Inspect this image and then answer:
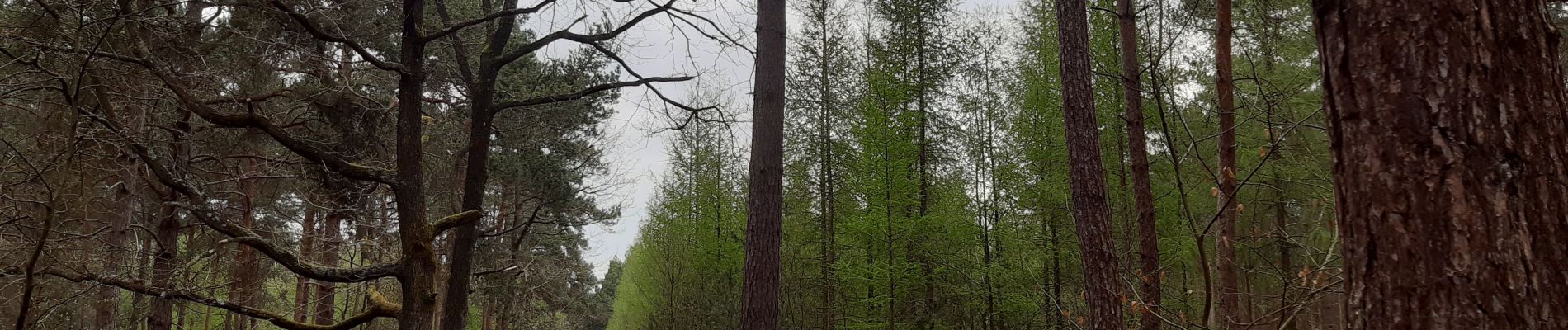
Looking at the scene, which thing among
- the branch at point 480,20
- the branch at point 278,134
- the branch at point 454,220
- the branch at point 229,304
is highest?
the branch at point 480,20

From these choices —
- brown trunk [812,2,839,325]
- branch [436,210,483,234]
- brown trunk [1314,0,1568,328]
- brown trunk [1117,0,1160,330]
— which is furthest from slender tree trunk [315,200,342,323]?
brown trunk [1314,0,1568,328]

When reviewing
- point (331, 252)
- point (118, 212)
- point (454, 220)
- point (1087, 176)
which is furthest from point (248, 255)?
point (1087, 176)

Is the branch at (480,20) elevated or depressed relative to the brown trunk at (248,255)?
elevated

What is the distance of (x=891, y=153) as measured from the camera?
1296cm

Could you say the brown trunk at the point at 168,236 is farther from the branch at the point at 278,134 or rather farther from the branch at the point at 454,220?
the branch at the point at 454,220

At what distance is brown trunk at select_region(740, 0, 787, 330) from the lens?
5484 mm

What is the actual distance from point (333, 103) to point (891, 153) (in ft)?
27.7

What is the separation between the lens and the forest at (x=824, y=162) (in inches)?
58.9

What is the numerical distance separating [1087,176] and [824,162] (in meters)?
9.18

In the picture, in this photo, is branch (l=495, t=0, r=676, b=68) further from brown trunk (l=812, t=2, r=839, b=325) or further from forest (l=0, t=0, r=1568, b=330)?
brown trunk (l=812, t=2, r=839, b=325)

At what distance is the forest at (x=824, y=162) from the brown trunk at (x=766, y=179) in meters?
0.02

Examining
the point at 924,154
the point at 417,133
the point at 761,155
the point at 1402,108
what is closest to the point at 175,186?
the point at 417,133

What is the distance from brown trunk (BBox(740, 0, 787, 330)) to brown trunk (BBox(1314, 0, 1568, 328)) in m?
4.17

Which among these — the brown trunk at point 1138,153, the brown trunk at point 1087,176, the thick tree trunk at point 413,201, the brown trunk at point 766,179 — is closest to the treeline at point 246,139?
the thick tree trunk at point 413,201
